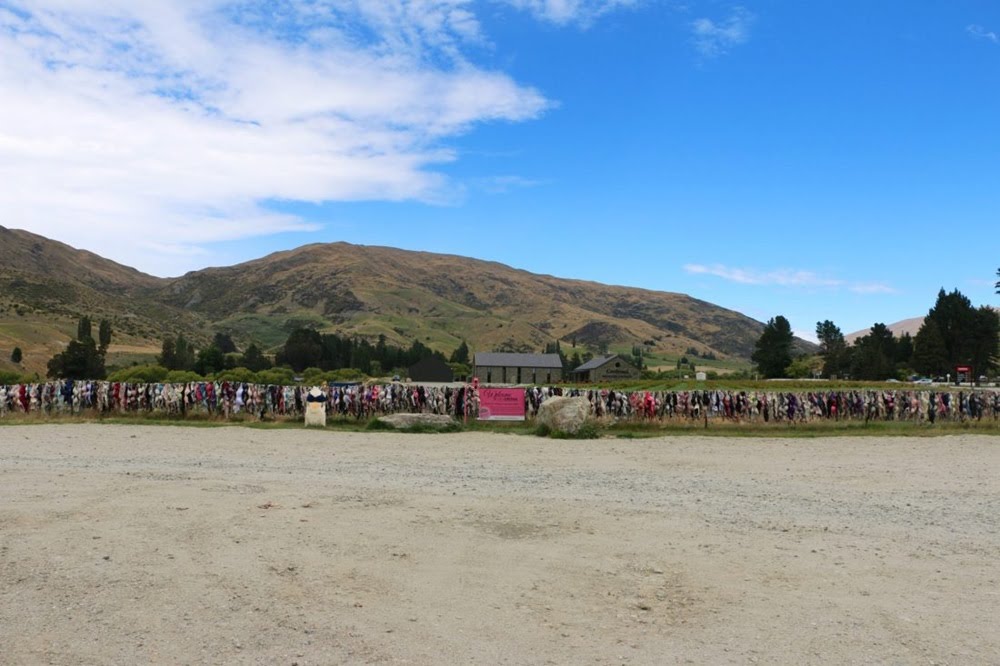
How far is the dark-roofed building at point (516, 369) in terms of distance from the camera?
10456 centimetres

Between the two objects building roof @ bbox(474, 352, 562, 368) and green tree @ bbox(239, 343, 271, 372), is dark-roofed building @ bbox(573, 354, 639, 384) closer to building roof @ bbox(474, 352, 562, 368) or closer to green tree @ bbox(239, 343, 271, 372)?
building roof @ bbox(474, 352, 562, 368)

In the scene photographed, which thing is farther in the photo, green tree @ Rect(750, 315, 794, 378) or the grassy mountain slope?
green tree @ Rect(750, 315, 794, 378)

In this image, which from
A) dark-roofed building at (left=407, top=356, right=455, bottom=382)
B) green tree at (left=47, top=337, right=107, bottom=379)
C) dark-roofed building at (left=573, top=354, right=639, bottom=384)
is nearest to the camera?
green tree at (left=47, top=337, right=107, bottom=379)

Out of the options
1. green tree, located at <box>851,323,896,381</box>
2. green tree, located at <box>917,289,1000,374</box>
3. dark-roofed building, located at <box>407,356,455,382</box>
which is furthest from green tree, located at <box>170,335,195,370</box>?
green tree, located at <box>917,289,1000,374</box>

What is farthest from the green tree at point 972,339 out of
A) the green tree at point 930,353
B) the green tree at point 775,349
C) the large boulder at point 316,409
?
the large boulder at point 316,409

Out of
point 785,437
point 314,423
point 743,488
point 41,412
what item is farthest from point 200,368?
point 743,488

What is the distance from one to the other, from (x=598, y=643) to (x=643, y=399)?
74.3 ft

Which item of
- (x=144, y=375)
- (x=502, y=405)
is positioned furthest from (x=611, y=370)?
(x=502, y=405)

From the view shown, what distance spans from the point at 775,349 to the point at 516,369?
1453 inches

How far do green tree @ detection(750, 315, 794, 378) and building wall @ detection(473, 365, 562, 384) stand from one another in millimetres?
29648

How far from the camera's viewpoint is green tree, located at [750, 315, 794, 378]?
99.0 metres

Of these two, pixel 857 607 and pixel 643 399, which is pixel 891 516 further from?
pixel 643 399

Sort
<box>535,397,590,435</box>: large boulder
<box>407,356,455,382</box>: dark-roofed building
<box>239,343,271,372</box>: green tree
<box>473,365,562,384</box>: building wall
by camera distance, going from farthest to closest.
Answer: <box>473,365,562,384</box>: building wall
<box>407,356,455,382</box>: dark-roofed building
<box>239,343,271,372</box>: green tree
<box>535,397,590,435</box>: large boulder

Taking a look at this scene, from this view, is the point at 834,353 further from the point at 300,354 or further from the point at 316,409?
the point at 316,409
